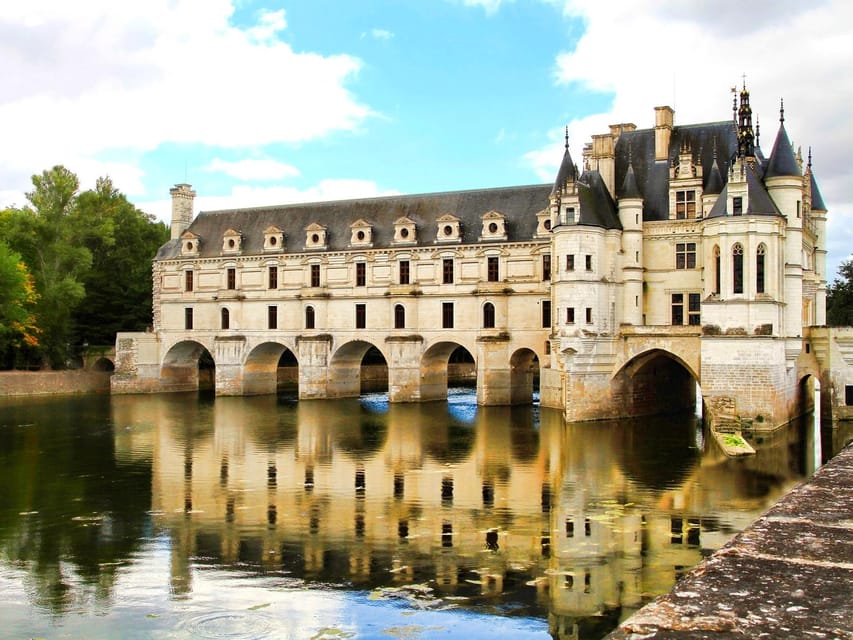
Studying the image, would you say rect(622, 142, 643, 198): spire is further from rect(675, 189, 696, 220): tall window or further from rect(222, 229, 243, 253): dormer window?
rect(222, 229, 243, 253): dormer window

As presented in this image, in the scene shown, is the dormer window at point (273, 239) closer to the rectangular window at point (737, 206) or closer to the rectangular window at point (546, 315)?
the rectangular window at point (546, 315)

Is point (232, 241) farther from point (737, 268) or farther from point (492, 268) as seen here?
point (737, 268)

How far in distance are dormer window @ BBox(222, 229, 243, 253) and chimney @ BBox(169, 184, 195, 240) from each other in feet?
16.7

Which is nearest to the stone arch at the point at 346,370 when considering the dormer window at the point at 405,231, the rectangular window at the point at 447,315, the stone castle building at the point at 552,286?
the stone castle building at the point at 552,286

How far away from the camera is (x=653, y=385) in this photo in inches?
1502

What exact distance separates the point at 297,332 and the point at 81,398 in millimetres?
12930

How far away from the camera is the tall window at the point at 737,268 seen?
101 ft

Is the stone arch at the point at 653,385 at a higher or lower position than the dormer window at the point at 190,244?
lower

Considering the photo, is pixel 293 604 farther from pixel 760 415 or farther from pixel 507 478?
pixel 760 415

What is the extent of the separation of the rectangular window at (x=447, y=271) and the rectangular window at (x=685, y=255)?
39.8ft

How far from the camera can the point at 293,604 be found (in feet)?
40.1

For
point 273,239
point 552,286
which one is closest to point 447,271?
point 552,286

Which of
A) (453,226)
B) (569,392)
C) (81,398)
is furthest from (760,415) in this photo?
(81,398)

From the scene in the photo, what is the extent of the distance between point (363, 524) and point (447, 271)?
90.2 ft
